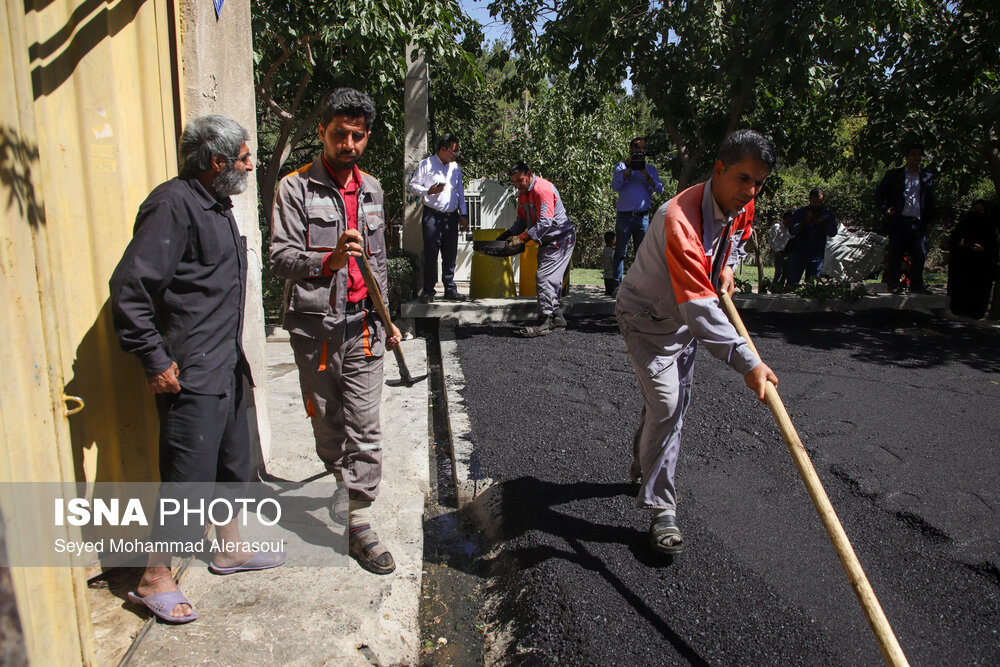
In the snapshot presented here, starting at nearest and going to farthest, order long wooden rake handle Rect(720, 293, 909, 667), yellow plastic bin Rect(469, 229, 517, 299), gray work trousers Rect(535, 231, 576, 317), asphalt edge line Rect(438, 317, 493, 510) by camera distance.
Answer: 1. long wooden rake handle Rect(720, 293, 909, 667)
2. asphalt edge line Rect(438, 317, 493, 510)
3. gray work trousers Rect(535, 231, 576, 317)
4. yellow plastic bin Rect(469, 229, 517, 299)

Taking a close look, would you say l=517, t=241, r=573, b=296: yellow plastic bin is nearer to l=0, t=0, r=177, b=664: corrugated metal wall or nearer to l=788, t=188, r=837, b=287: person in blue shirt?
l=788, t=188, r=837, b=287: person in blue shirt

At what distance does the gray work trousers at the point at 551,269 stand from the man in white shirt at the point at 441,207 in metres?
1.35

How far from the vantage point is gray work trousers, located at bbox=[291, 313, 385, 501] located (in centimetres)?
322

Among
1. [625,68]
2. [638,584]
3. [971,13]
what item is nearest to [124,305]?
[638,584]

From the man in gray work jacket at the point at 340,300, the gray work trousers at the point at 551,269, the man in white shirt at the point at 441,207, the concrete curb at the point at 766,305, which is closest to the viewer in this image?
the man in gray work jacket at the point at 340,300

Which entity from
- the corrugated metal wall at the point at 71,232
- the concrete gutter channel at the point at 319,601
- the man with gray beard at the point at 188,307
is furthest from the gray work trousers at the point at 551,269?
the man with gray beard at the point at 188,307

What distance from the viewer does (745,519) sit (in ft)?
11.6

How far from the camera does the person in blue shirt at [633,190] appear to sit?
948 centimetres

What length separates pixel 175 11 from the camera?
3.18 m

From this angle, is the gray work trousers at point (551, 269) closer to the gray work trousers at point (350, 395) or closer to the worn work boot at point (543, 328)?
the worn work boot at point (543, 328)

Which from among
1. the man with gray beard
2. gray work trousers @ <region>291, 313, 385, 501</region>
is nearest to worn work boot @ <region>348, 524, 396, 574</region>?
gray work trousers @ <region>291, 313, 385, 501</region>

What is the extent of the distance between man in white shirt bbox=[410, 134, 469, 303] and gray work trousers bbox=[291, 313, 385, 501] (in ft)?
17.4

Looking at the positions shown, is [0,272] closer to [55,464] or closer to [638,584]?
[55,464]

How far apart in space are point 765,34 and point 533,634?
7170mm
